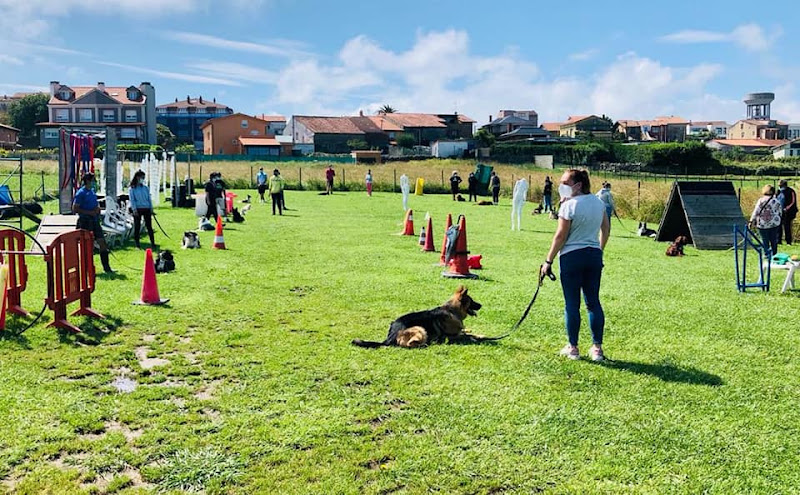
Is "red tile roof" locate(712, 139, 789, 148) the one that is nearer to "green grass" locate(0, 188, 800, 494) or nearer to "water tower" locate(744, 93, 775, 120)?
"water tower" locate(744, 93, 775, 120)

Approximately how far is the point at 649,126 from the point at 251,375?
139 m

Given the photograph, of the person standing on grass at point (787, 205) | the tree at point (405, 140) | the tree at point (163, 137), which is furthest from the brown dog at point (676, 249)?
the tree at point (163, 137)

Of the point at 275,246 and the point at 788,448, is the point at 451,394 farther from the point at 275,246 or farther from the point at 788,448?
the point at 275,246

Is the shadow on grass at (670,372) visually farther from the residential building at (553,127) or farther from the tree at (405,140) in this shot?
the residential building at (553,127)

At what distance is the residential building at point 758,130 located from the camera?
128 meters

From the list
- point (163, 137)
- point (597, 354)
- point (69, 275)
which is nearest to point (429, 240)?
point (69, 275)

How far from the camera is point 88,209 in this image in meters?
10.7

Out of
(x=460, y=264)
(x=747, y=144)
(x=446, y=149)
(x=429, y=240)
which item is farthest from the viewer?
(x=747, y=144)

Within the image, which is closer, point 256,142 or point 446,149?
point 446,149

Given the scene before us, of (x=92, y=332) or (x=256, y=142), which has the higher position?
(x=256, y=142)

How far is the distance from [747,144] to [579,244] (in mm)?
124711

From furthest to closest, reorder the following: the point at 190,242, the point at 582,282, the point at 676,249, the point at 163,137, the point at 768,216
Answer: the point at 163,137, the point at 676,249, the point at 190,242, the point at 768,216, the point at 582,282

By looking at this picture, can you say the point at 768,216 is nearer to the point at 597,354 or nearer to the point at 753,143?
the point at 597,354

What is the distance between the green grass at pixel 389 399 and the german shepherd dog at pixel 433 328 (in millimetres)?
179
